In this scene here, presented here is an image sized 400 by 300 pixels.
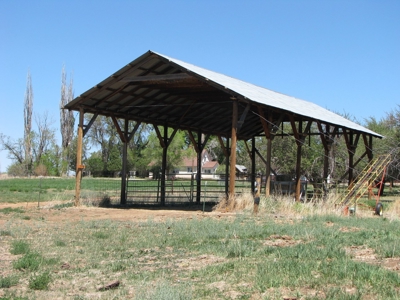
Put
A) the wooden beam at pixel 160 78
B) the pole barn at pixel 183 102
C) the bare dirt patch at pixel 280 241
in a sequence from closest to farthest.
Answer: the bare dirt patch at pixel 280 241 < the pole barn at pixel 183 102 < the wooden beam at pixel 160 78

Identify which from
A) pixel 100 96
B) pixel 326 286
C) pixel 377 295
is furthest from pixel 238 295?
pixel 100 96

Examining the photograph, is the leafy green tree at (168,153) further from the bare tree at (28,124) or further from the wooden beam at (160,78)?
the wooden beam at (160,78)

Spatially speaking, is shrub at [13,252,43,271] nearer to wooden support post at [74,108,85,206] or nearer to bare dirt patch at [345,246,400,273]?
bare dirt patch at [345,246,400,273]

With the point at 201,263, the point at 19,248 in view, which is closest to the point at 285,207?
the point at 201,263

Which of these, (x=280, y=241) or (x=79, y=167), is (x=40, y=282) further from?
(x=79, y=167)

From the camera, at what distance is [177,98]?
24391 mm

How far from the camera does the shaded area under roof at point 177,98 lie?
63.9 ft

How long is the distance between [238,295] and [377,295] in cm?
175

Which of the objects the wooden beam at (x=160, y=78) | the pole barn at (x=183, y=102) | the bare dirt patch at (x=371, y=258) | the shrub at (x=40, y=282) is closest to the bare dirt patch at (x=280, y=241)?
the bare dirt patch at (x=371, y=258)

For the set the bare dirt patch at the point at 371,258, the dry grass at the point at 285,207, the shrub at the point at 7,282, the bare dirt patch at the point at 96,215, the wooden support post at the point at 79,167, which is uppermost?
the wooden support post at the point at 79,167

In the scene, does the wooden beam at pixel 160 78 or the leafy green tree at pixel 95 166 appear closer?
the wooden beam at pixel 160 78

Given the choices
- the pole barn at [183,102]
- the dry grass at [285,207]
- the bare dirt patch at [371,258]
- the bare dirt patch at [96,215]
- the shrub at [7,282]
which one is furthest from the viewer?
the pole barn at [183,102]

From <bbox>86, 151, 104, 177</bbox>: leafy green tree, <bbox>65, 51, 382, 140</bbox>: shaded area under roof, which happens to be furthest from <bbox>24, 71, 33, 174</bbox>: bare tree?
<bbox>65, 51, 382, 140</bbox>: shaded area under roof

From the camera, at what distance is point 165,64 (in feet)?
67.5
